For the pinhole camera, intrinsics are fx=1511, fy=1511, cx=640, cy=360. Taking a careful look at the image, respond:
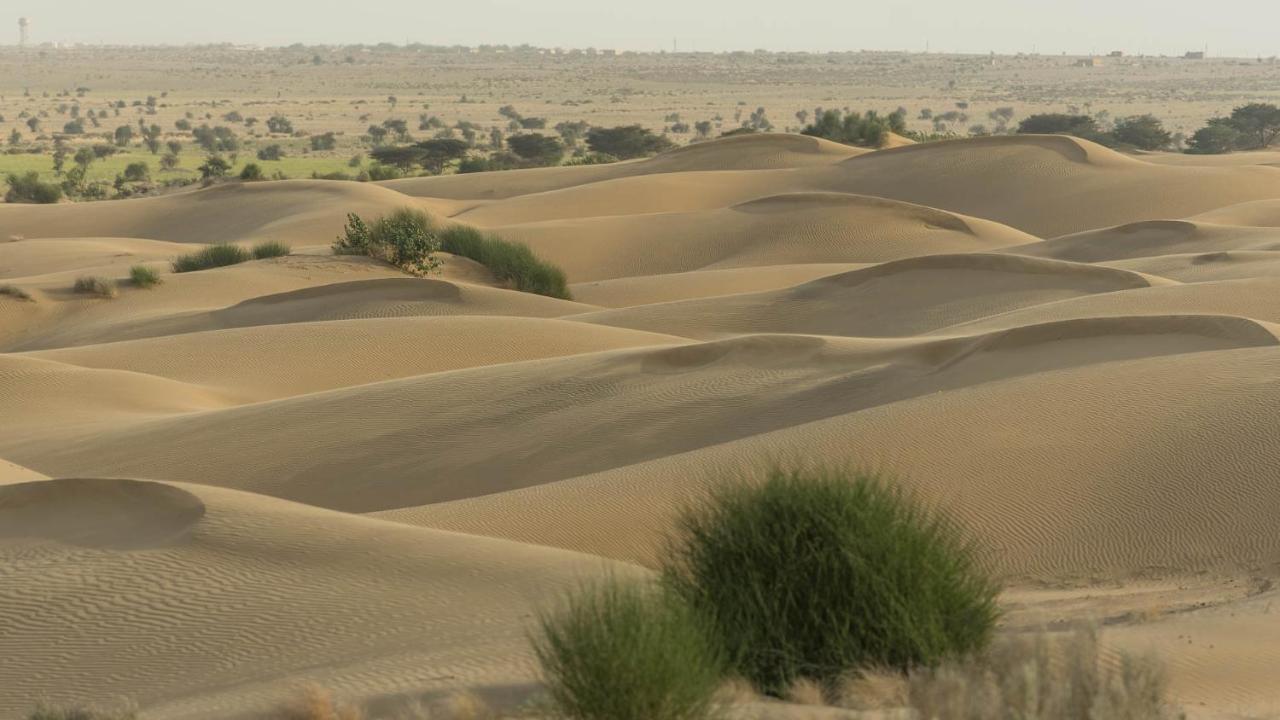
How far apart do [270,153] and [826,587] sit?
68005 mm

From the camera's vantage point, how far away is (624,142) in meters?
68.6

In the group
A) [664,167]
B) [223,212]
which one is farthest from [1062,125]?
[223,212]

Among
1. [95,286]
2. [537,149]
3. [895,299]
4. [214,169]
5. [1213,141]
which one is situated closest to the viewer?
[895,299]

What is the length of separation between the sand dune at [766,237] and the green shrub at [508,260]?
11.3 ft

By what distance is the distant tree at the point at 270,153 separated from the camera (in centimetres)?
7088

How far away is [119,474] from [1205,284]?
14655 millimetres

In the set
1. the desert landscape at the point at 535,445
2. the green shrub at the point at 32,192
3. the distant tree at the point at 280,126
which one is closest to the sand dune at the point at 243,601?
the desert landscape at the point at 535,445

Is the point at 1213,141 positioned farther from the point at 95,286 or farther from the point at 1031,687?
the point at 1031,687

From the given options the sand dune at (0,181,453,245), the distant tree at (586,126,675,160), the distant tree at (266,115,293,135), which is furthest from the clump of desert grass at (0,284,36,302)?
the distant tree at (266,115,293,135)

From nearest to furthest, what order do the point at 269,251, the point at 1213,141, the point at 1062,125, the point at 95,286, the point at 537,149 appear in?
the point at 95,286 < the point at 269,251 < the point at 1213,141 < the point at 537,149 < the point at 1062,125

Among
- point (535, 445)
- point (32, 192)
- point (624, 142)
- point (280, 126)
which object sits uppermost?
point (535, 445)

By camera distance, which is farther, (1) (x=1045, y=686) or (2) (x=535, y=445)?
(2) (x=535, y=445)

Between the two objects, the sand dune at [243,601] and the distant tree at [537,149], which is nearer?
the sand dune at [243,601]

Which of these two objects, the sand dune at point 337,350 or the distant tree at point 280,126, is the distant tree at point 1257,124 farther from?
the sand dune at point 337,350
